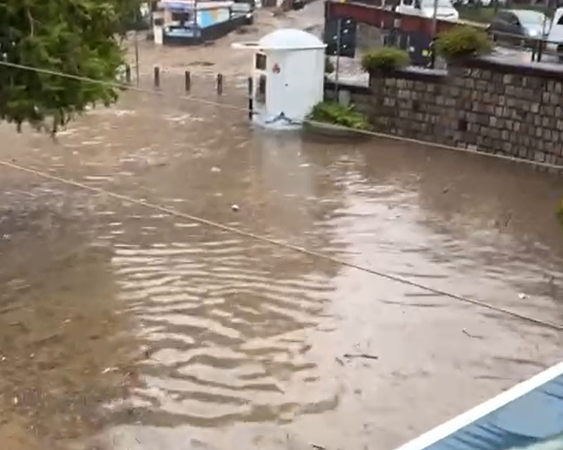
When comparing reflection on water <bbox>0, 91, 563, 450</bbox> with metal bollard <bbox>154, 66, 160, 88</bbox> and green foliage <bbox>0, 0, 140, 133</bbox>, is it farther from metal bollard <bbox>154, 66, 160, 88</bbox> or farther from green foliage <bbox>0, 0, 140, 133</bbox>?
metal bollard <bbox>154, 66, 160, 88</bbox>

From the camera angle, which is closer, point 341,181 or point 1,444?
point 1,444

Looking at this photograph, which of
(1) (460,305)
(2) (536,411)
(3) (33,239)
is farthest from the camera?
(3) (33,239)

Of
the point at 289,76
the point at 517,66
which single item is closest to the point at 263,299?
the point at 517,66

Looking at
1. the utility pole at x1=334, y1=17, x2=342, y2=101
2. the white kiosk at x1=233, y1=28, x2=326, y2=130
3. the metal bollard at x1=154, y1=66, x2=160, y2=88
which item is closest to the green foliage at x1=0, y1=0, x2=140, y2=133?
the white kiosk at x1=233, y1=28, x2=326, y2=130

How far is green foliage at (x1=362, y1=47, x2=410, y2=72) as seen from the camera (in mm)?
19812

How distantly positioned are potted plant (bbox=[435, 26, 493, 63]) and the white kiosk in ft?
9.98

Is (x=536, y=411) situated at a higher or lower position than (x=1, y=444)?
higher

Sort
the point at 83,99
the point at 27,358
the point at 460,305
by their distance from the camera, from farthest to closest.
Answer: the point at 83,99 → the point at 460,305 → the point at 27,358

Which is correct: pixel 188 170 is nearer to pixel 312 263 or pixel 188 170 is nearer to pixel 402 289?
pixel 312 263

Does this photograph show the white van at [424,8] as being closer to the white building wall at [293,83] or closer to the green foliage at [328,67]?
the green foliage at [328,67]

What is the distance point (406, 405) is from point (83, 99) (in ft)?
19.2

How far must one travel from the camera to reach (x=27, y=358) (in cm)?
922

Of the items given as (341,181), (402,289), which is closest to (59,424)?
(402,289)

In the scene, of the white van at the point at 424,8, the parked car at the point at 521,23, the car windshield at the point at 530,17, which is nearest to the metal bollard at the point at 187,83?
the white van at the point at 424,8
